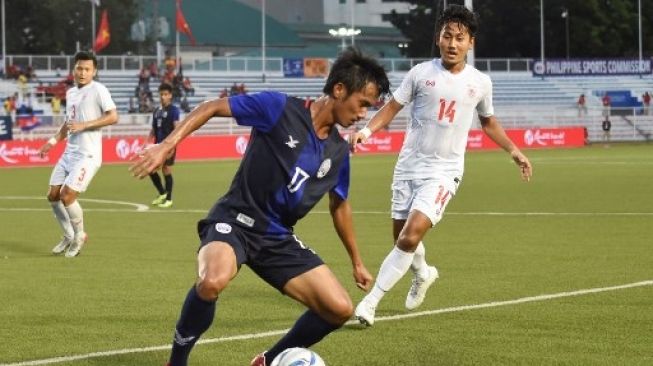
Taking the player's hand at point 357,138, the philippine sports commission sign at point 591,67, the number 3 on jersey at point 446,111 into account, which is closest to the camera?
the player's hand at point 357,138

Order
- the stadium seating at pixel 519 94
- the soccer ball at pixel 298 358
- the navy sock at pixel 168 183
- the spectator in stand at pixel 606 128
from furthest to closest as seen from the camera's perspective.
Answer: the stadium seating at pixel 519 94 < the spectator in stand at pixel 606 128 < the navy sock at pixel 168 183 < the soccer ball at pixel 298 358

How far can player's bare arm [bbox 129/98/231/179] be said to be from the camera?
712cm

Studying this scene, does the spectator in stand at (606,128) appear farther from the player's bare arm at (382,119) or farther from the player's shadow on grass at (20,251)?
the player's bare arm at (382,119)

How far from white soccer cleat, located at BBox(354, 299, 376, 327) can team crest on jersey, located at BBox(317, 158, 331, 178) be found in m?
2.58

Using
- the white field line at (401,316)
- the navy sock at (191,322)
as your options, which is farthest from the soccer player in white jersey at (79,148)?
the navy sock at (191,322)

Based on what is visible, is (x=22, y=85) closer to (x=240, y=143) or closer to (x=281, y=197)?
(x=240, y=143)

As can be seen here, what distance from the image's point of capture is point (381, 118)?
36.2 feet

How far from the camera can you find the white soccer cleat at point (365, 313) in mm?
10281

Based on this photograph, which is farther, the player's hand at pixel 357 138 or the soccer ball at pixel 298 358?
the player's hand at pixel 357 138

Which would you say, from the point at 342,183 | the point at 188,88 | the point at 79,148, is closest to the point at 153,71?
the point at 188,88

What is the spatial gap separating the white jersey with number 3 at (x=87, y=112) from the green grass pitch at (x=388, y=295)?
1.23 metres

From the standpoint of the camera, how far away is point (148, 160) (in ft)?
23.6

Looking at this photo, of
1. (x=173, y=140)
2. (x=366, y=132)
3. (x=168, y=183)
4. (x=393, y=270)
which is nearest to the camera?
(x=173, y=140)

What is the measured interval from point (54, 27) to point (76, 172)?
95.1m
